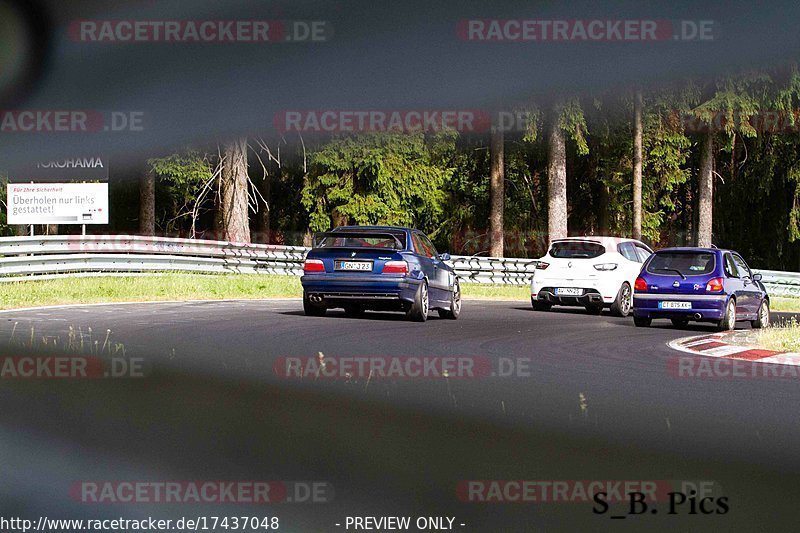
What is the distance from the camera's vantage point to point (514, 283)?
35.3 meters

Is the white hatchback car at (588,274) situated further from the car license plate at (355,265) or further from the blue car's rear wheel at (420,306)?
the car license plate at (355,265)

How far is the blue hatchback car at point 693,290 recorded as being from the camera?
64.8ft

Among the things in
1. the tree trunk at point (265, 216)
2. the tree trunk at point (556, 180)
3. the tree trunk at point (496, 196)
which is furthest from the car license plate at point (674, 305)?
the tree trunk at point (265, 216)

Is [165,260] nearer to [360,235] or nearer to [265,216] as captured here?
[360,235]

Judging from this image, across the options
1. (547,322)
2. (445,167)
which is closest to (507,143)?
(445,167)

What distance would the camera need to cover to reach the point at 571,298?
942 inches

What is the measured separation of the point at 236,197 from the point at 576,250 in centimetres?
1489

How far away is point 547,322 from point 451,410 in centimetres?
1113

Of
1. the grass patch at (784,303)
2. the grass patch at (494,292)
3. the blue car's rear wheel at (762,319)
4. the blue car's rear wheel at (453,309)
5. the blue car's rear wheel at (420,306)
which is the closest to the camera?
the blue car's rear wheel at (420,306)

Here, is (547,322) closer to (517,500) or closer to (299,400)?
(299,400)

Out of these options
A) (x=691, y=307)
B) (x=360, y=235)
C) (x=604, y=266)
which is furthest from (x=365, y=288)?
(x=604, y=266)

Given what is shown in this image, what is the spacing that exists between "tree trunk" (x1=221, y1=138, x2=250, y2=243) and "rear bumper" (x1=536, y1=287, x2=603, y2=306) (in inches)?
533

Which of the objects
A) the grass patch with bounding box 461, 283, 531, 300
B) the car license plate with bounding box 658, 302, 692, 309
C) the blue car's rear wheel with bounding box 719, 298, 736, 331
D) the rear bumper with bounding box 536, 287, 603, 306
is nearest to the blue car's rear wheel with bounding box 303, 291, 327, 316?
the rear bumper with bounding box 536, 287, 603, 306

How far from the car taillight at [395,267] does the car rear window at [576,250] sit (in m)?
5.36
